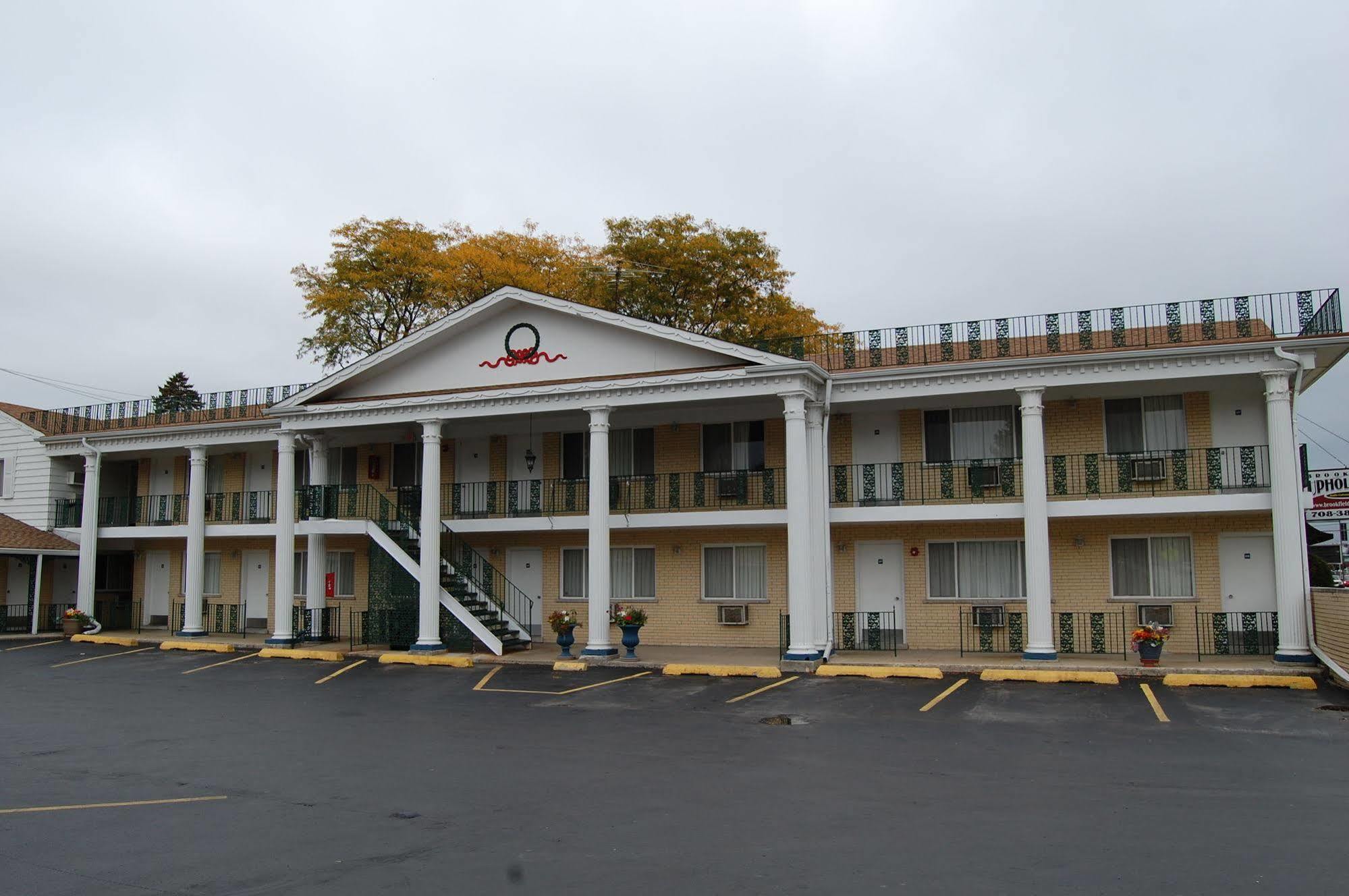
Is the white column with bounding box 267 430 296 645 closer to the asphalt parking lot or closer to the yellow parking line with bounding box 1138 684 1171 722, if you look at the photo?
the asphalt parking lot

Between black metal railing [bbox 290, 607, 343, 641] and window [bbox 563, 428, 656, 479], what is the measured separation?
7.12 meters

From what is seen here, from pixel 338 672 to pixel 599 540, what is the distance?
5916 millimetres

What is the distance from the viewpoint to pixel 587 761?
11445 millimetres

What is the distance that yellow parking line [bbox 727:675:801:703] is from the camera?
16.3 metres

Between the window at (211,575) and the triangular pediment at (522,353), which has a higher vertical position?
the triangular pediment at (522,353)

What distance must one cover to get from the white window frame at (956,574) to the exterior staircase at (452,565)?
30.1ft

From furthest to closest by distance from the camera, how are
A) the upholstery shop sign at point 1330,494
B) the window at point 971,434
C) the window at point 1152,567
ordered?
the window at point 971,434 < the window at point 1152,567 < the upholstery shop sign at point 1330,494

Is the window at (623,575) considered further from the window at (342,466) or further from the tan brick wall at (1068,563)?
the window at (342,466)

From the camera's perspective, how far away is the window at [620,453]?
24672 millimetres

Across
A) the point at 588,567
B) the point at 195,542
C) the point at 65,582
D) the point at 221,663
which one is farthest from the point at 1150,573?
the point at 65,582

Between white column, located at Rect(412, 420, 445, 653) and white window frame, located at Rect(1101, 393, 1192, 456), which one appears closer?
white window frame, located at Rect(1101, 393, 1192, 456)

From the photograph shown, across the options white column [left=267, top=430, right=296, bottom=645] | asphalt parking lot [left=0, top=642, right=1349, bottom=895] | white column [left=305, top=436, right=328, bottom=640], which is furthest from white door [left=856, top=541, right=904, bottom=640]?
white column [left=267, top=430, right=296, bottom=645]

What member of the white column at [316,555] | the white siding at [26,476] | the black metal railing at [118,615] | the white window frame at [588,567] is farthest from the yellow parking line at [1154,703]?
the white siding at [26,476]

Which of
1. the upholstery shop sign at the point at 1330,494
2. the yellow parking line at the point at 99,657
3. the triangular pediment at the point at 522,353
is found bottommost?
the yellow parking line at the point at 99,657
